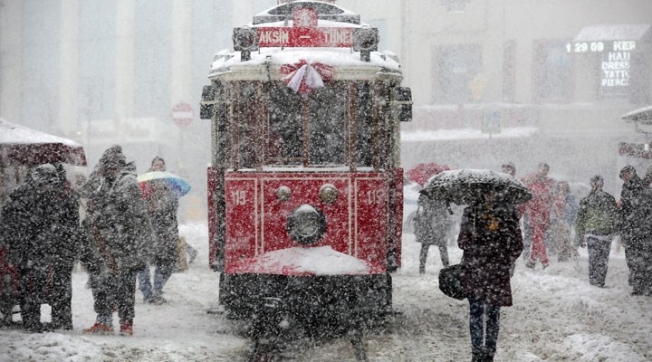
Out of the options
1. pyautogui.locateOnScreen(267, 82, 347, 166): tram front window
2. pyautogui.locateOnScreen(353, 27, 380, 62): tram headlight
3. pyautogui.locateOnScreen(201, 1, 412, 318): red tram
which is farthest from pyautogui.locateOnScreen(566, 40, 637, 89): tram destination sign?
pyautogui.locateOnScreen(267, 82, 347, 166): tram front window

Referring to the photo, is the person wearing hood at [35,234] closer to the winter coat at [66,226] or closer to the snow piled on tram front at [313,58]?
the winter coat at [66,226]

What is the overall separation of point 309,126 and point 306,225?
1.18m

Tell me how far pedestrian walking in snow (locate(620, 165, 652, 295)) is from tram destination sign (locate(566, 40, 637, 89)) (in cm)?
1647

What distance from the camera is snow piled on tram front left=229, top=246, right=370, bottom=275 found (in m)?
7.26

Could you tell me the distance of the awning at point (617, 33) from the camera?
2478 cm

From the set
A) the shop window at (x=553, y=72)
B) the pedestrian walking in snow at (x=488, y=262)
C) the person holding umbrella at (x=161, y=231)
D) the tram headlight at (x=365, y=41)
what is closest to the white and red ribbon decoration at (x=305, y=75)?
the tram headlight at (x=365, y=41)

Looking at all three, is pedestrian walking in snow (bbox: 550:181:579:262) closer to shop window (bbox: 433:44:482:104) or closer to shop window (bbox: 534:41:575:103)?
shop window (bbox: 534:41:575:103)

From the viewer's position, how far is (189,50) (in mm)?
33062

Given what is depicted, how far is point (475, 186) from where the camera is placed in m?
6.36

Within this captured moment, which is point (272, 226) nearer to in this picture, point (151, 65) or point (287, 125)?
point (287, 125)

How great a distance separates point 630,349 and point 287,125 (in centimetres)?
429

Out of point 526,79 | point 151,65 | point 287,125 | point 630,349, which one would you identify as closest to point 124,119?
point 151,65

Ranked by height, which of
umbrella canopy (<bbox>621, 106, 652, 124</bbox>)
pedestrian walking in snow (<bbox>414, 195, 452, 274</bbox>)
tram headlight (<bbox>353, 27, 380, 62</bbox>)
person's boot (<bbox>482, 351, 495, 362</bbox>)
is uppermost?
tram headlight (<bbox>353, 27, 380, 62</bbox>)

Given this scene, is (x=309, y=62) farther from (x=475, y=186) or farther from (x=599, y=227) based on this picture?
(x=599, y=227)
